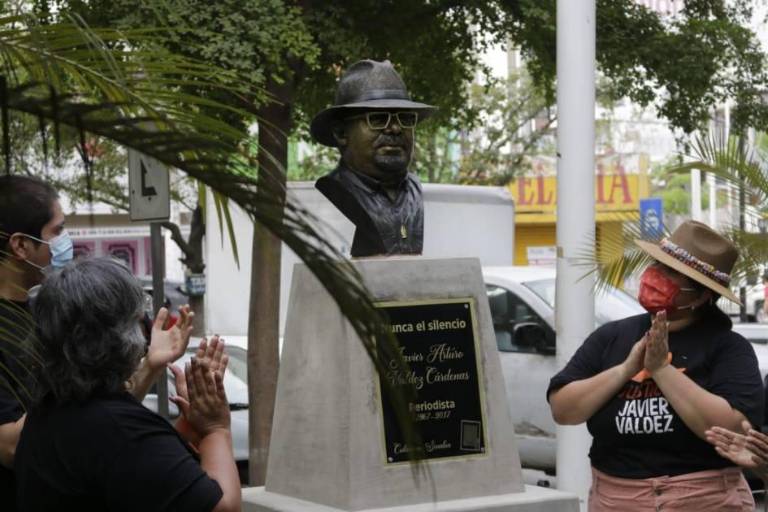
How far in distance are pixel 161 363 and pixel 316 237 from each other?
1.66 metres

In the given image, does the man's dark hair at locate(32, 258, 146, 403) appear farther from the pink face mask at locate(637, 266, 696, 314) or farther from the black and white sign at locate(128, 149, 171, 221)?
the black and white sign at locate(128, 149, 171, 221)

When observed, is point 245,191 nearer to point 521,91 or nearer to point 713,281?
point 713,281

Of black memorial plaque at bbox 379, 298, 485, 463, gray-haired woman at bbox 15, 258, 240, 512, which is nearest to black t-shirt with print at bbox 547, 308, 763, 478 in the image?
black memorial plaque at bbox 379, 298, 485, 463

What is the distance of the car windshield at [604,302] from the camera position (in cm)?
1289

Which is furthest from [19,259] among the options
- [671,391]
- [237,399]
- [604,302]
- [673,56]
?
[673,56]

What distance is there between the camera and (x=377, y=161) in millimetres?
6527

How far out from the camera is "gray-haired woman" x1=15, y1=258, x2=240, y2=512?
3096 millimetres

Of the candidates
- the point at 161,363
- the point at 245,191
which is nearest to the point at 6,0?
the point at 161,363

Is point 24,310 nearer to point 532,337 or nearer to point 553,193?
point 532,337

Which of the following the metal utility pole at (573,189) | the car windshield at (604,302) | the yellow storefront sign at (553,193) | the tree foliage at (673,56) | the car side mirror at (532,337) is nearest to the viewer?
the metal utility pole at (573,189)

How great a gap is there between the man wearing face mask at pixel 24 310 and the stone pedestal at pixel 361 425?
1.67 metres

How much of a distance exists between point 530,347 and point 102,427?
9.47m

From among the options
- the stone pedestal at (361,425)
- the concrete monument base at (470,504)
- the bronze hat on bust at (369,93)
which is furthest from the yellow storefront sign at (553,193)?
the concrete monument base at (470,504)

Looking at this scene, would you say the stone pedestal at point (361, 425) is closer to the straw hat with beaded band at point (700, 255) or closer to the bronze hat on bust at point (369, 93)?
the bronze hat on bust at point (369, 93)
